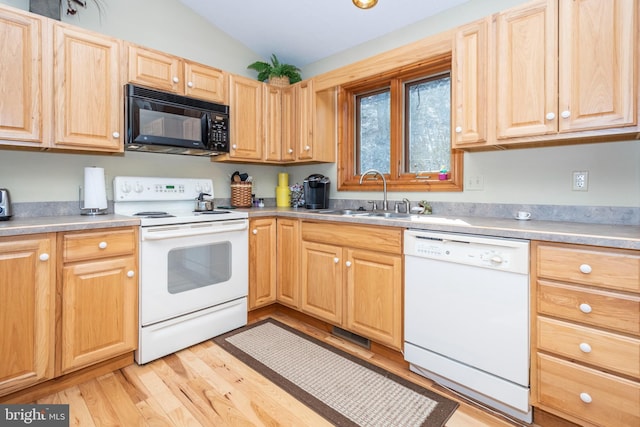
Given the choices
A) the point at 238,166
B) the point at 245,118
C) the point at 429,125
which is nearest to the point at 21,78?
the point at 245,118

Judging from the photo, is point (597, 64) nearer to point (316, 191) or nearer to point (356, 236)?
point (356, 236)

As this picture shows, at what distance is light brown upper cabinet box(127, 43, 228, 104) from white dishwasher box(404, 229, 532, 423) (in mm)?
1927

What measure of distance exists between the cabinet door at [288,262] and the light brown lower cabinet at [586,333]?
1607 mm

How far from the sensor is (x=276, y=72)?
3.03 meters

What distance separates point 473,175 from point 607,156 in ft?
2.26

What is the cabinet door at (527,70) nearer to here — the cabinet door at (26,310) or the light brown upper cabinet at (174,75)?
the light brown upper cabinet at (174,75)

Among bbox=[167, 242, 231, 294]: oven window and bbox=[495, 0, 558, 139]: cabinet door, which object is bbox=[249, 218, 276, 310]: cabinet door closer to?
bbox=[167, 242, 231, 294]: oven window

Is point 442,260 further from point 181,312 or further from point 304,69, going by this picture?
point 304,69

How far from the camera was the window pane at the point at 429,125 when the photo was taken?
243cm

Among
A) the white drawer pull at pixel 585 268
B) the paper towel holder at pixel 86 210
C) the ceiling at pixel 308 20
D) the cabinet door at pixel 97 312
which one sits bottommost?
the cabinet door at pixel 97 312

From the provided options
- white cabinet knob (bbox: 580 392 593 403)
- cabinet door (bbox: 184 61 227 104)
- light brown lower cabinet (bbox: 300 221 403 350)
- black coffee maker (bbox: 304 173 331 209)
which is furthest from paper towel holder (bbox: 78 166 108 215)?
white cabinet knob (bbox: 580 392 593 403)

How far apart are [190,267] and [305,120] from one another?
162cm

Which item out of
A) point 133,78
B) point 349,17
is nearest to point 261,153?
point 133,78

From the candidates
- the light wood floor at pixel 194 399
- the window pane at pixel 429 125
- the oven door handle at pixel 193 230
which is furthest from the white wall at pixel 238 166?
the light wood floor at pixel 194 399
